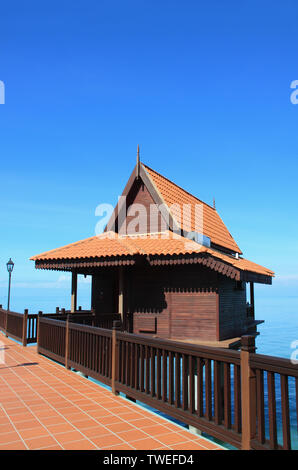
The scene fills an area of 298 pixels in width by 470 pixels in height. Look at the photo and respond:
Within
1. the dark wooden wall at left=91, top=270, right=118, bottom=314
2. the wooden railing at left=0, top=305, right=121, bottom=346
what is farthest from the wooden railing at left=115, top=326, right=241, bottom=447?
the dark wooden wall at left=91, top=270, right=118, bottom=314

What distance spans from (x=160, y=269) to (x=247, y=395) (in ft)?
33.8

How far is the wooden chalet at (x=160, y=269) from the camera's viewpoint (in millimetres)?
12891

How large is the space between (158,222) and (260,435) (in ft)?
39.4

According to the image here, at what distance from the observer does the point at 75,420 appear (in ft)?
16.4

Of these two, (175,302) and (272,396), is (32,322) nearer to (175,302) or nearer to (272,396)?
(175,302)

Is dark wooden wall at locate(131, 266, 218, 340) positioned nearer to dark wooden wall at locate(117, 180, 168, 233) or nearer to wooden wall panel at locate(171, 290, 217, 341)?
wooden wall panel at locate(171, 290, 217, 341)

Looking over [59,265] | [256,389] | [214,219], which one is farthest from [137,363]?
[214,219]

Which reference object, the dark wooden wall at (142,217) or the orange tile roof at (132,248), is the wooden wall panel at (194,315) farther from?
the dark wooden wall at (142,217)

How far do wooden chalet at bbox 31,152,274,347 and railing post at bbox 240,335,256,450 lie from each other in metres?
7.74

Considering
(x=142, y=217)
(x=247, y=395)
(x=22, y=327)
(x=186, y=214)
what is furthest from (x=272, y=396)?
(x=186, y=214)

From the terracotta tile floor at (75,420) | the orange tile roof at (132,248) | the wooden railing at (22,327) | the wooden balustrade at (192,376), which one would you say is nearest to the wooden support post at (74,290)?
the orange tile roof at (132,248)

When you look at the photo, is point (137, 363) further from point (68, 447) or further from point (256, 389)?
point (256, 389)

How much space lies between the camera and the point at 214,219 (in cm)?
2081

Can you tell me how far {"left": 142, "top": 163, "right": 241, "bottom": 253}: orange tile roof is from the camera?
51.2ft
